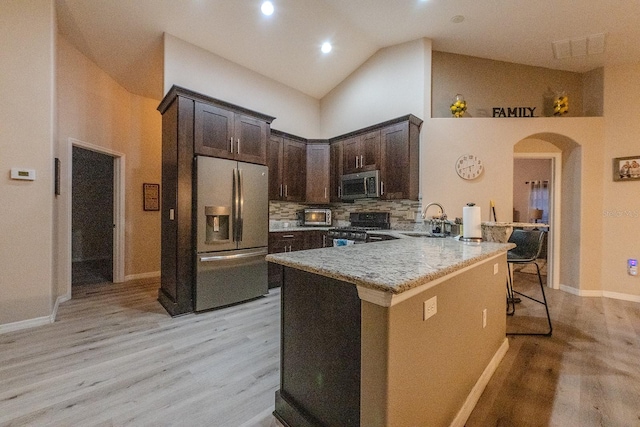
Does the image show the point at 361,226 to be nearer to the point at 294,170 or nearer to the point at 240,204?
the point at 294,170

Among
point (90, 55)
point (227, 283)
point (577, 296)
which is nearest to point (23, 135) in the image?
point (90, 55)

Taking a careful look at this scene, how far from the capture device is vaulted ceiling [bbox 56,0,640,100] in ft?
9.78

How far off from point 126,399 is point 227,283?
1599 mm

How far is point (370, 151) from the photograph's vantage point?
162 inches

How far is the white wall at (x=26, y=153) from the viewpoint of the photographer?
255 cm

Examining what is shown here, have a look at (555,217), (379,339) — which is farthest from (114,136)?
(555,217)

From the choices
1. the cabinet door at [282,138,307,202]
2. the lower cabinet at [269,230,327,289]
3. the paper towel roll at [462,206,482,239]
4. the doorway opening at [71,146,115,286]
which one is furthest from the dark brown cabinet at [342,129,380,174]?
the doorway opening at [71,146,115,286]

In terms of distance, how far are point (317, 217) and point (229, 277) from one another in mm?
2129

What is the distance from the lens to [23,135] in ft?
8.62

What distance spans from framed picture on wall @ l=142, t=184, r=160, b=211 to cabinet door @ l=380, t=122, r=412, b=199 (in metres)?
3.93

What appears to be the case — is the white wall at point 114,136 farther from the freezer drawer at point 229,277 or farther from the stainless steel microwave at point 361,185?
the stainless steel microwave at point 361,185

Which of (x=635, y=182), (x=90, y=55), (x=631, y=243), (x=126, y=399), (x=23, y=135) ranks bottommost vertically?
(x=126, y=399)

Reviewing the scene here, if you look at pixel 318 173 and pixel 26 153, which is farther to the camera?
pixel 318 173

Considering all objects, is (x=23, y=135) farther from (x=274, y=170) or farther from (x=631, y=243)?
(x=631, y=243)
